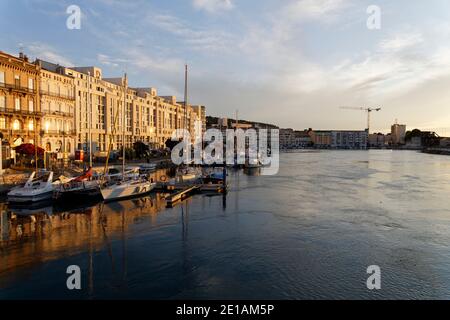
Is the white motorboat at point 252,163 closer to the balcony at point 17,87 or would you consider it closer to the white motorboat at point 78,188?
the balcony at point 17,87

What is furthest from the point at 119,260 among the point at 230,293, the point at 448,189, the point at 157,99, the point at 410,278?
the point at 157,99

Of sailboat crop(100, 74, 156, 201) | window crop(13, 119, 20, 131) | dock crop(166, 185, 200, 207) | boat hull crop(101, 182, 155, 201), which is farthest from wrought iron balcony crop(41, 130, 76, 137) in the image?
dock crop(166, 185, 200, 207)

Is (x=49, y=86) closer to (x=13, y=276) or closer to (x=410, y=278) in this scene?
(x=13, y=276)

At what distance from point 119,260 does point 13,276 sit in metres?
4.75

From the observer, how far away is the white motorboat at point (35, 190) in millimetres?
31609

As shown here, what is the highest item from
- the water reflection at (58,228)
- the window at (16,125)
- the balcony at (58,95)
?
the balcony at (58,95)

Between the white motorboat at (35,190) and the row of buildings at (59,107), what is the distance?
8.00 metres

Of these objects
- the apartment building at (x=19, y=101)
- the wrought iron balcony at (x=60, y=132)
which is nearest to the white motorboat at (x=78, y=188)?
the apartment building at (x=19, y=101)

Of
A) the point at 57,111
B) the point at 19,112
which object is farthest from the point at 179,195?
the point at 57,111

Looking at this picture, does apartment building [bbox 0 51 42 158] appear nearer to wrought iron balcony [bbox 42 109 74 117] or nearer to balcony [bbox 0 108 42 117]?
balcony [bbox 0 108 42 117]

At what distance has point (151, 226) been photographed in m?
25.8

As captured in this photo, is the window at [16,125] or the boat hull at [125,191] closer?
the boat hull at [125,191]

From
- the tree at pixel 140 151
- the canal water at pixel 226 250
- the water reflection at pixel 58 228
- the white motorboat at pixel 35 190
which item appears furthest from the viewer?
the tree at pixel 140 151

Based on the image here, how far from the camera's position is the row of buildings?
46.8 meters
